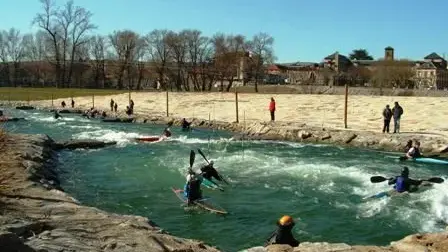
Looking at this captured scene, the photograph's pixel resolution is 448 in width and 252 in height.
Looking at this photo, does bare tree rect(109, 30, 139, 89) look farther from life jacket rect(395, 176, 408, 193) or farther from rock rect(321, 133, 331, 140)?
life jacket rect(395, 176, 408, 193)

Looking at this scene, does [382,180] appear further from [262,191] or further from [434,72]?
[434,72]

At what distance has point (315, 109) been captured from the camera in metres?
42.2

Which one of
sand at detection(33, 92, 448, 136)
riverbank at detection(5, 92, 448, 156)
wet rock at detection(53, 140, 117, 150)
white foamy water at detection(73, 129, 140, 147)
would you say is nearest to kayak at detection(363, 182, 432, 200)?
riverbank at detection(5, 92, 448, 156)

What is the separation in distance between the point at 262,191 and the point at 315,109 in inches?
1020

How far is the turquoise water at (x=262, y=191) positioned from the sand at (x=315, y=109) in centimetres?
756

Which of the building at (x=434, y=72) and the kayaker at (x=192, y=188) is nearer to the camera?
the kayaker at (x=192, y=188)

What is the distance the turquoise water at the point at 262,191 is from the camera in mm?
13117

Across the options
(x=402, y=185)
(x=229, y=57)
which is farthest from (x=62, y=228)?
(x=229, y=57)

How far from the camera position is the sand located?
3313 cm

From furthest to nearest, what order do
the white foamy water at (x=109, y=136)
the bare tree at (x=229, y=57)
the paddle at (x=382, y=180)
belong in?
the bare tree at (x=229, y=57), the white foamy water at (x=109, y=136), the paddle at (x=382, y=180)

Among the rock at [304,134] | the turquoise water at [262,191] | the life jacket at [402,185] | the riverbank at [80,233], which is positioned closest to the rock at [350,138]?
the turquoise water at [262,191]

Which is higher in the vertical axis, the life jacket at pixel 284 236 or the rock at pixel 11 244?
the rock at pixel 11 244

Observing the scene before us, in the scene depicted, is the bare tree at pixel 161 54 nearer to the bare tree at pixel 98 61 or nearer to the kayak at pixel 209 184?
the bare tree at pixel 98 61

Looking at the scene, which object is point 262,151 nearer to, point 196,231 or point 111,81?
point 196,231
